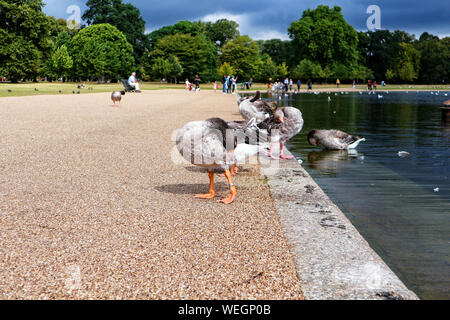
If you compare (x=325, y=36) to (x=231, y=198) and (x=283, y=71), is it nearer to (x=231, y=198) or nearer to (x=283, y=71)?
(x=283, y=71)

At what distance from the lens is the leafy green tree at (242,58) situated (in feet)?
315

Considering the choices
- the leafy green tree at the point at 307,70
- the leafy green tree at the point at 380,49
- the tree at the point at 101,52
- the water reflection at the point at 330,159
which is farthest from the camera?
the leafy green tree at the point at 380,49

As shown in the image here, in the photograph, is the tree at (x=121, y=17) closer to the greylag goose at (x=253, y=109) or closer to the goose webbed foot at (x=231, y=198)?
the greylag goose at (x=253, y=109)

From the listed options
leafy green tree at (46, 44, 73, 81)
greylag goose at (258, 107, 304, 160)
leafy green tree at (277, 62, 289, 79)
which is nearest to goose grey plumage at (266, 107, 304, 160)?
greylag goose at (258, 107, 304, 160)

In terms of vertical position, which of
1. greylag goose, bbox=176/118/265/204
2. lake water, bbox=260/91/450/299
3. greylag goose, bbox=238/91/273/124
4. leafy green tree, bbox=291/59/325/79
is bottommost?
lake water, bbox=260/91/450/299

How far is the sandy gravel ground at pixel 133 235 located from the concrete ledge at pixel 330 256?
0.14m

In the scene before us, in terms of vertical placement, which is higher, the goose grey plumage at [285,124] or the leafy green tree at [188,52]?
the leafy green tree at [188,52]

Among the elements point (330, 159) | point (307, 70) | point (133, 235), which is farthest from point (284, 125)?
point (307, 70)

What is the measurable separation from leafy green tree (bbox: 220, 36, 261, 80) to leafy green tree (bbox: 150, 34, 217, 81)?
507cm

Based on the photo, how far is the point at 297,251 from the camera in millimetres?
4219

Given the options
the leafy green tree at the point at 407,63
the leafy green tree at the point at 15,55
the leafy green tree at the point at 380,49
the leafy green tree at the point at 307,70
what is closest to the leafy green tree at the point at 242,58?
the leafy green tree at the point at 307,70

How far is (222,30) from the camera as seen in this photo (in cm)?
11794

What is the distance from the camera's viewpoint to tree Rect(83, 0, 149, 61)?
97938mm

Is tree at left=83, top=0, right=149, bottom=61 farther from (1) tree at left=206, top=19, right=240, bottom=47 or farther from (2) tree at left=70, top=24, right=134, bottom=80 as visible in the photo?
(1) tree at left=206, top=19, right=240, bottom=47
